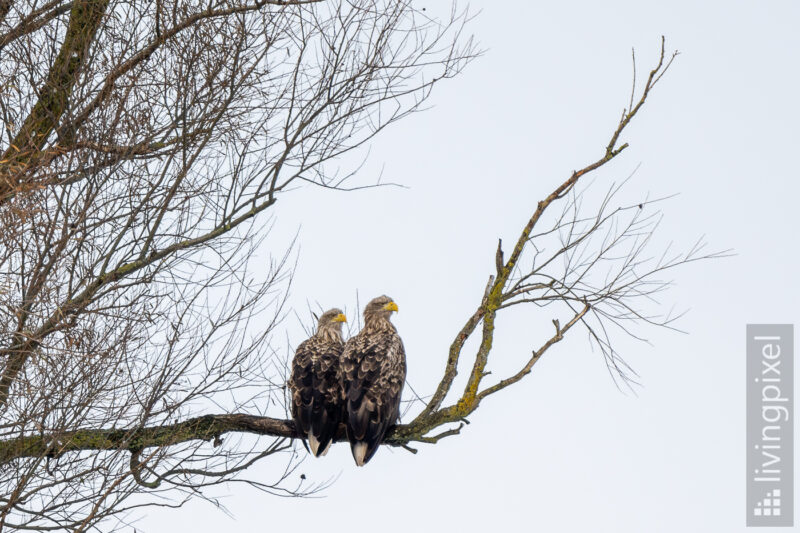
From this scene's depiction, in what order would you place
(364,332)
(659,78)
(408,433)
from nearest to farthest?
(659,78) → (408,433) → (364,332)

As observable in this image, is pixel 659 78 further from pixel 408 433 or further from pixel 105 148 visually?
pixel 105 148

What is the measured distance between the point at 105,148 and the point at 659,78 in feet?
12.9

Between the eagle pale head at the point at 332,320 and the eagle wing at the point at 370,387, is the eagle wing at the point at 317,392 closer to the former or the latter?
the eagle wing at the point at 370,387

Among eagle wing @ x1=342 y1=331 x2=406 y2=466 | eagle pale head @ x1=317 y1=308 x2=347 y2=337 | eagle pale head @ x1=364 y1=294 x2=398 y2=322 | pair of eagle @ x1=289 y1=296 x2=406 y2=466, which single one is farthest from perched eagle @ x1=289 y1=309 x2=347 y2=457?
eagle pale head @ x1=364 y1=294 x2=398 y2=322

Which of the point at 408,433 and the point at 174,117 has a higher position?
the point at 174,117

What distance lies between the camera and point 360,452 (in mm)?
8656

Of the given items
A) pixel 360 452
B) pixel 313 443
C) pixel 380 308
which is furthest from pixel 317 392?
pixel 380 308

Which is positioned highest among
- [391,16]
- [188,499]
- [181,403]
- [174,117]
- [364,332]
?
[391,16]

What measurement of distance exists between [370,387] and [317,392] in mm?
419

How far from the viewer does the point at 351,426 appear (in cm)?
871

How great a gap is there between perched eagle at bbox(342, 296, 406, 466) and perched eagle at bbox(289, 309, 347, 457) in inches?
3.8

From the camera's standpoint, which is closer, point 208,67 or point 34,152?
point 34,152

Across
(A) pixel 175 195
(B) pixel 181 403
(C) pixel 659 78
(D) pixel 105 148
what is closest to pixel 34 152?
(D) pixel 105 148

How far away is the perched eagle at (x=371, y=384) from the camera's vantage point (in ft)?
28.5
